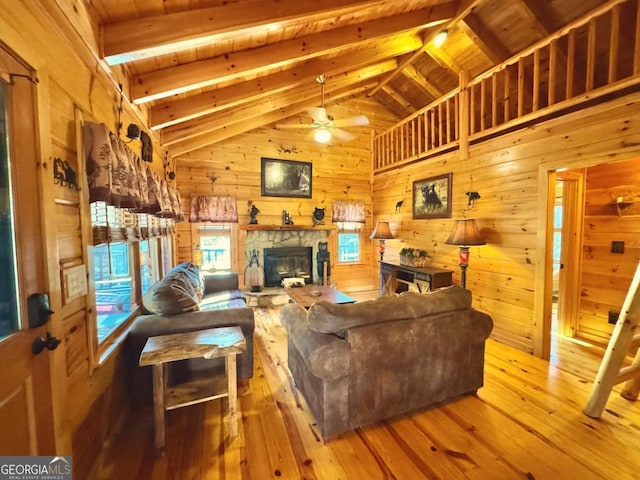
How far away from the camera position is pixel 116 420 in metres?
1.86

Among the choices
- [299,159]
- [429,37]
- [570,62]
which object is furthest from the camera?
[299,159]

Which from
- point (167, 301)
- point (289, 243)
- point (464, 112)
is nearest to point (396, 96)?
point (464, 112)

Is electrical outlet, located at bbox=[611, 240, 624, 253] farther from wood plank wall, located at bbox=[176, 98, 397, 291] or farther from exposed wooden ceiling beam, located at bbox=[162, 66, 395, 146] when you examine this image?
exposed wooden ceiling beam, located at bbox=[162, 66, 395, 146]

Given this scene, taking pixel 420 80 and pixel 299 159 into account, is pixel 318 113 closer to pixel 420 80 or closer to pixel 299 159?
pixel 299 159

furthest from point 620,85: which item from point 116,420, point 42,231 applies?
point 116,420

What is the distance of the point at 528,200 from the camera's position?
3.00 meters

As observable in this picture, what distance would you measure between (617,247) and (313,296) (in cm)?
370

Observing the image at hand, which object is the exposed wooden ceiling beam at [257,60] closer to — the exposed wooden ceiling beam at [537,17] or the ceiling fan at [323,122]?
the ceiling fan at [323,122]

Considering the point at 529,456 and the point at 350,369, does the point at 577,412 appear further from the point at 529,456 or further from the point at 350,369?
the point at 350,369

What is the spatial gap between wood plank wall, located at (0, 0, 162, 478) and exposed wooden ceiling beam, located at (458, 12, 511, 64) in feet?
13.2

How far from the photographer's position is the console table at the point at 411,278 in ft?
12.5

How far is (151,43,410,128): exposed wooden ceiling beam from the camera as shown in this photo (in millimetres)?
2900

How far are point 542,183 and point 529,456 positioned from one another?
257cm

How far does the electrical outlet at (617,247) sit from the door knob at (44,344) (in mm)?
5084
